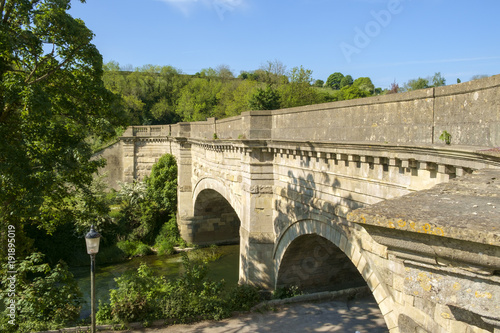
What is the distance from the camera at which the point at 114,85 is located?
1799 inches

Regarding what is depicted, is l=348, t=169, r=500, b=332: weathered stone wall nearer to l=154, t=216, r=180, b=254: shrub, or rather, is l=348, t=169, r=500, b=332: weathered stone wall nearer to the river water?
the river water

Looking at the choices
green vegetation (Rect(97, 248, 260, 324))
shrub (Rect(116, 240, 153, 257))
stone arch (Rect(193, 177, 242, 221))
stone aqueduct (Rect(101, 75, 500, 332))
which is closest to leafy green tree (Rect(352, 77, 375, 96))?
stone arch (Rect(193, 177, 242, 221))

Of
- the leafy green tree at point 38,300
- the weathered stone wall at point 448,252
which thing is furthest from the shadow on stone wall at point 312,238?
the leafy green tree at point 38,300

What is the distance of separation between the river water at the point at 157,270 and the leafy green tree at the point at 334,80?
182 ft

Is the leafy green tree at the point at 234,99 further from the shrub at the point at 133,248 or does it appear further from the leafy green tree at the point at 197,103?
the shrub at the point at 133,248

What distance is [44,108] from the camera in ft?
23.4

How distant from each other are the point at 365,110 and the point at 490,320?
5.28 m

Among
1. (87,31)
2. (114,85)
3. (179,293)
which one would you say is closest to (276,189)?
(179,293)

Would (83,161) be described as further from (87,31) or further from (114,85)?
(114,85)

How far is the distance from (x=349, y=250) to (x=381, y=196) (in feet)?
5.31

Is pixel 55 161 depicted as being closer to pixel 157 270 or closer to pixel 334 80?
pixel 157 270

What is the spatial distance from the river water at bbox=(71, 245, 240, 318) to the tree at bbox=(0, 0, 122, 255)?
7.27 m

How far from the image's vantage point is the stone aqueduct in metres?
1.66

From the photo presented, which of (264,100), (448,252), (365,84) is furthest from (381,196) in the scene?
(365,84)
